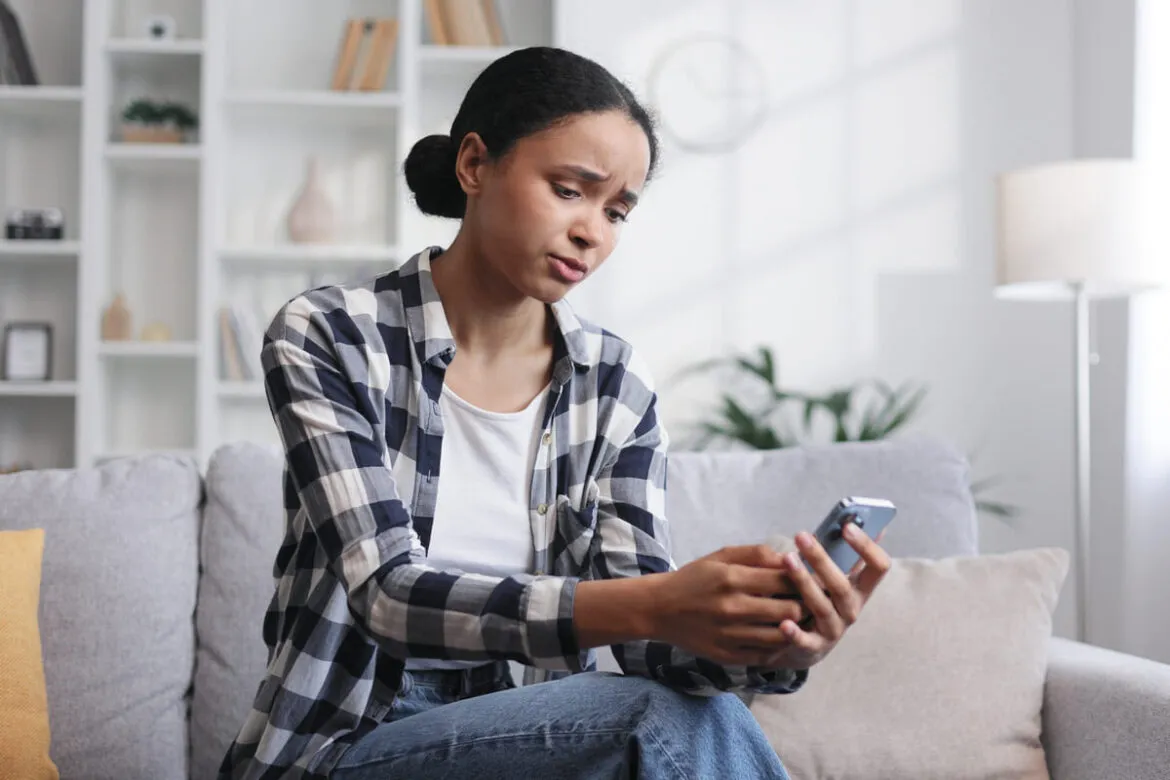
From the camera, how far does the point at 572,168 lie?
1.23 meters

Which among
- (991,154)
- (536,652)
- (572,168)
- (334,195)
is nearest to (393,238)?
(334,195)

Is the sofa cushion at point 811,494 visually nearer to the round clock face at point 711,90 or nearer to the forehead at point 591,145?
the forehead at point 591,145

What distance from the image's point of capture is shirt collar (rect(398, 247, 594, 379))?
4.31 ft

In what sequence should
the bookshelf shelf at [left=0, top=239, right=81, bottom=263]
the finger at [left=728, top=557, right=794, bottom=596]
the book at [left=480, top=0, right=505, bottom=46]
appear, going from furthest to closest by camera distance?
1. the book at [left=480, top=0, right=505, bottom=46]
2. the bookshelf shelf at [left=0, top=239, right=81, bottom=263]
3. the finger at [left=728, top=557, right=794, bottom=596]

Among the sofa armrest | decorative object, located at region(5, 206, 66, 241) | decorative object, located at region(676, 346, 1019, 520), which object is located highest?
decorative object, located at region(5, 206, 66, 241)

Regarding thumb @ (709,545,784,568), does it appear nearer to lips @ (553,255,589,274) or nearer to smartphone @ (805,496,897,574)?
smartphone @ (805,496,897,574)

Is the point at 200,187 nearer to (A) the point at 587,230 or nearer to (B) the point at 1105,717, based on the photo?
(A) the point at 587,230

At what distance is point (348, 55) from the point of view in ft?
11.5

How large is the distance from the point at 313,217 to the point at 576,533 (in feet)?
7.88

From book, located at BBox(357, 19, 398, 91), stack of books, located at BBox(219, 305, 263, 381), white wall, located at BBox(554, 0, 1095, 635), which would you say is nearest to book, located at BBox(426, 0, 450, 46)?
book, located at BBox(357, 19, 398, 91)

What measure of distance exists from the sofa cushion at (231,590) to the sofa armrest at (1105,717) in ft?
3.65

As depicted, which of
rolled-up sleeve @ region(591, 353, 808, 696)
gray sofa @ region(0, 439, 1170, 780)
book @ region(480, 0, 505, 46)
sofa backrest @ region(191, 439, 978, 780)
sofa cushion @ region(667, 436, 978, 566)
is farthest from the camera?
book @ region(480, 0, 505, 46)

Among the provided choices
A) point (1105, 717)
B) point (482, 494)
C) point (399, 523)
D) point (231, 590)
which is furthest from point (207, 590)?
point (1105, 717)

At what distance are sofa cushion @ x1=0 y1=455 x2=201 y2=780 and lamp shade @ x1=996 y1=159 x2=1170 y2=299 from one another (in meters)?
1.81
